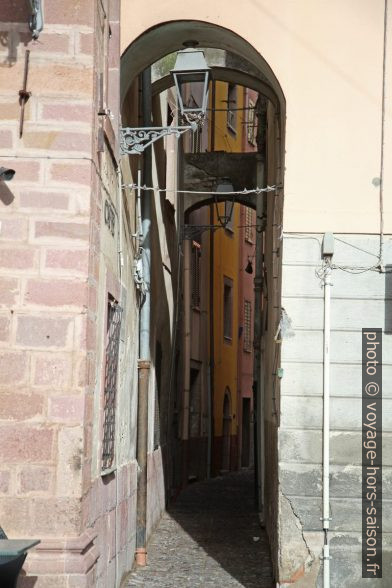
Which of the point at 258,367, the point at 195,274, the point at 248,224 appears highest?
the point at 248,224

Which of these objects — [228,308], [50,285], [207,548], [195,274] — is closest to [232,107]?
[228,308]

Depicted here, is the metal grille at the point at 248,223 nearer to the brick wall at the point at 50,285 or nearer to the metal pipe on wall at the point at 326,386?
the metal pipe on wall at the point at 326,386

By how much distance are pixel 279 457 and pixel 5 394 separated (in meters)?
3.83

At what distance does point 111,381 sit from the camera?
952cm

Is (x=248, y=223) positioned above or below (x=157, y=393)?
above

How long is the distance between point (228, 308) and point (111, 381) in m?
23.4

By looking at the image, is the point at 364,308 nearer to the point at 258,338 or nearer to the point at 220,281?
the point at 258,338

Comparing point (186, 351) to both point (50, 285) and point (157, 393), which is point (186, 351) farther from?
point (50, 285)

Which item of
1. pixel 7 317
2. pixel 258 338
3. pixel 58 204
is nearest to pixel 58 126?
pixel 58 204

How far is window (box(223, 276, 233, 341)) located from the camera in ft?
106

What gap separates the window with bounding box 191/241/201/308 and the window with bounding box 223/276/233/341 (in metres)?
5.17

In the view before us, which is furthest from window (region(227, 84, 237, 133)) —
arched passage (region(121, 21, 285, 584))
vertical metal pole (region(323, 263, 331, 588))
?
vertical metal pole (region(323, 263, 331, 588))

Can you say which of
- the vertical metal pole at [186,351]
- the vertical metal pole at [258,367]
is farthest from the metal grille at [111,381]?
the vertical metal pole at [186,351]

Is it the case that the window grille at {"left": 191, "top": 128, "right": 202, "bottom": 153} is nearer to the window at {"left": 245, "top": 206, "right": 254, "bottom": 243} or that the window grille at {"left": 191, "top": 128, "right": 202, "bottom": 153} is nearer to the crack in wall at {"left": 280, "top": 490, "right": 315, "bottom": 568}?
the window at {"left": 245, "top": 206, "right": 254, "bottom": 243}
